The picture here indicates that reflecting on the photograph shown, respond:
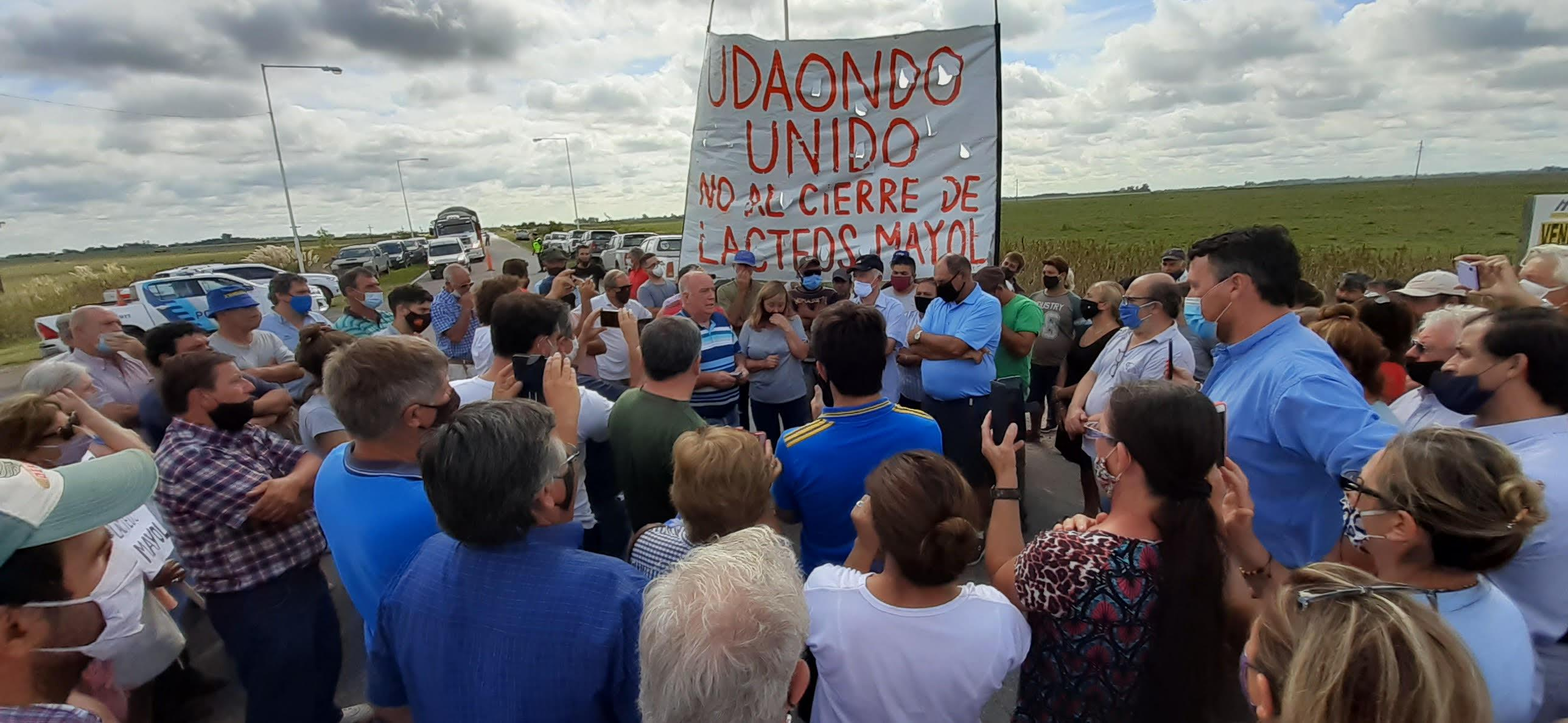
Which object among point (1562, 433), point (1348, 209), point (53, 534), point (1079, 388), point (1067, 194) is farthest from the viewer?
point (1067, 194)

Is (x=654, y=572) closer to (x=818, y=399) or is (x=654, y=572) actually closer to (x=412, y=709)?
(x=412, y=709)

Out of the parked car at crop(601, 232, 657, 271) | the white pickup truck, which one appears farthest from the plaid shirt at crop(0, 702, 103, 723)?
the parked car at crop(601, 232, 657, 271)

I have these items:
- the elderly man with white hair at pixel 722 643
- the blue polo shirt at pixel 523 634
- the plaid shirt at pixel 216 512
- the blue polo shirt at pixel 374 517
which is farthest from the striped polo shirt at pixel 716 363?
the elderly man with white hair at pixel 722 643

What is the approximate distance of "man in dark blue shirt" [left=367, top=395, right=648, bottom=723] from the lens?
1428mm

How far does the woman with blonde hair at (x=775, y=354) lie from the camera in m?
4.63

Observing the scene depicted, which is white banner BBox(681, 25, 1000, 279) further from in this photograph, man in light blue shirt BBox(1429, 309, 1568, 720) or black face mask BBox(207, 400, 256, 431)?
black face mask BBox(207, 400, 256, 431)

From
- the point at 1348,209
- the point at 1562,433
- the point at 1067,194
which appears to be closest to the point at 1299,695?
the point at 1562,433

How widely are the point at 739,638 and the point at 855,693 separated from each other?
2.02 ft

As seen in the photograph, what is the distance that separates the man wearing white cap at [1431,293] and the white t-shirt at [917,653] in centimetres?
396

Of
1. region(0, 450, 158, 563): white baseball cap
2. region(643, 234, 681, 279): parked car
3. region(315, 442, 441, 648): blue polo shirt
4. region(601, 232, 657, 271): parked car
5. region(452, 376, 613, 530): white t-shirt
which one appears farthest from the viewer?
region(601, 232, 657, 271): parked car

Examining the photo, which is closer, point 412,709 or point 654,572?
point 412,709

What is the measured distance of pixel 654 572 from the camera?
1945mm

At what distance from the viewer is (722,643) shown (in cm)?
118

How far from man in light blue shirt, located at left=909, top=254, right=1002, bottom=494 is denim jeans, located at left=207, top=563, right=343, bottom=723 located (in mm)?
3226
